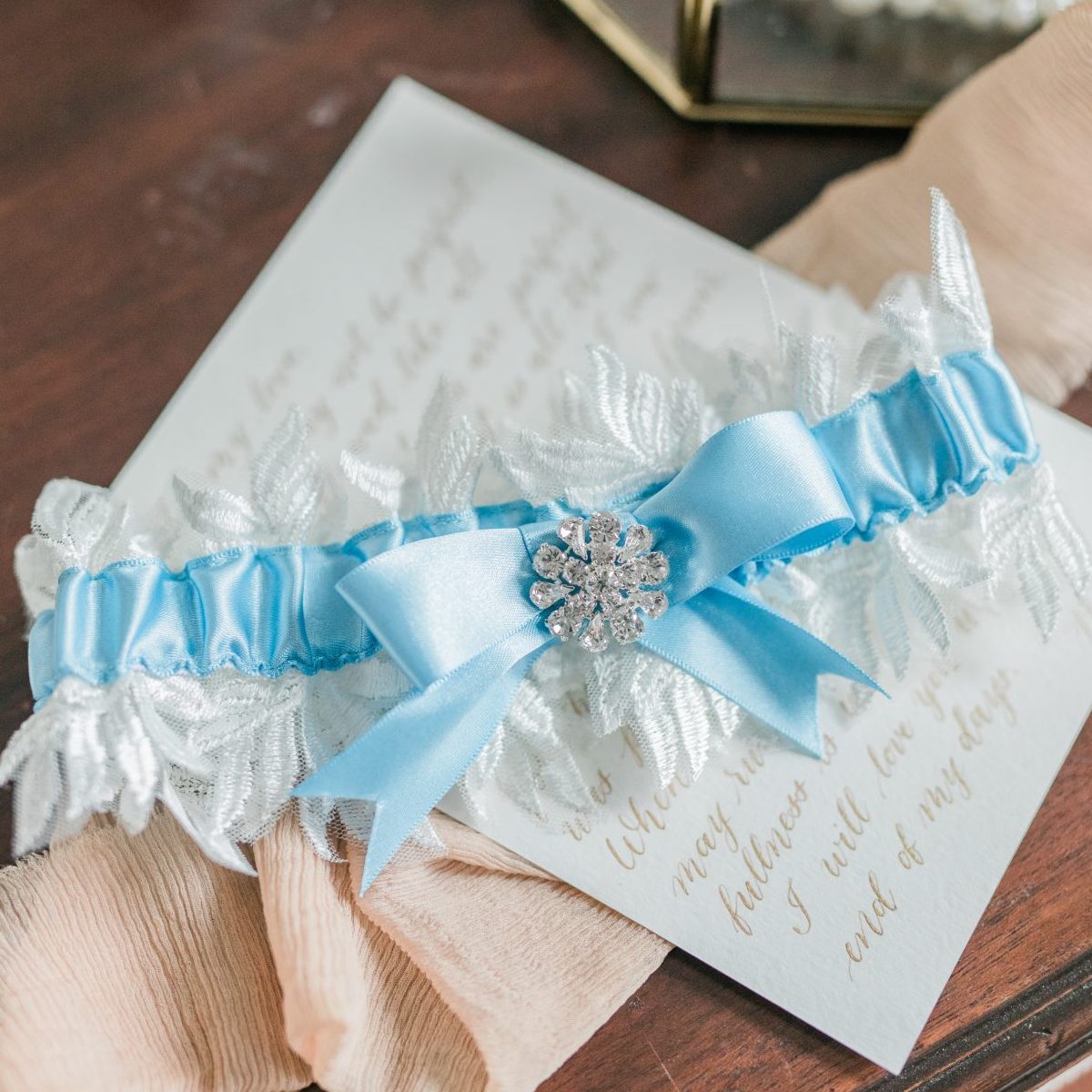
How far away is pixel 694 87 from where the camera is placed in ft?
1.88

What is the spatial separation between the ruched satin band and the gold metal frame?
20cm

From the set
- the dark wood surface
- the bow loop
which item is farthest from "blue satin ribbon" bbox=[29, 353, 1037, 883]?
the dark wood surface

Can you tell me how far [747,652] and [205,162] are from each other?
0.38 metres

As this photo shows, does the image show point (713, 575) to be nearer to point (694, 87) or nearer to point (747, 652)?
point (747, 652)

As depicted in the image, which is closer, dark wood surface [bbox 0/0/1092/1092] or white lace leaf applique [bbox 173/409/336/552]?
white lace leaf applique [bbox 173/409/336/552]

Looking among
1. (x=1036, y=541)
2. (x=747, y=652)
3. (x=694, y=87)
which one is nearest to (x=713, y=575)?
(x=747, y=652)

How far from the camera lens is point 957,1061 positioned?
428 millimetres

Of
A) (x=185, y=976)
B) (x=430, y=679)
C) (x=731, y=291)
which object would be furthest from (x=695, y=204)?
(x=185, y=976)

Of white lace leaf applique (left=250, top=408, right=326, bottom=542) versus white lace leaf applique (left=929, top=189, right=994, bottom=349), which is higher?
white lace leaf applique (left=929, top=189, right=994, bottom=349)

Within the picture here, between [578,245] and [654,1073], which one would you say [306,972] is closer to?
[654,1073]

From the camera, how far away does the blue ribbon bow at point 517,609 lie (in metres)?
0.38

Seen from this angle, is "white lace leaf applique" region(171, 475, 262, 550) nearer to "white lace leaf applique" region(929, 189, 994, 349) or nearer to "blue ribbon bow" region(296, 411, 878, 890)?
"blue ribbon bow" region(296, 411, 878, 890)

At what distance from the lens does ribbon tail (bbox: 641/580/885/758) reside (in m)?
0.42

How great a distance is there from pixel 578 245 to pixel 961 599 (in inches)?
9.6
